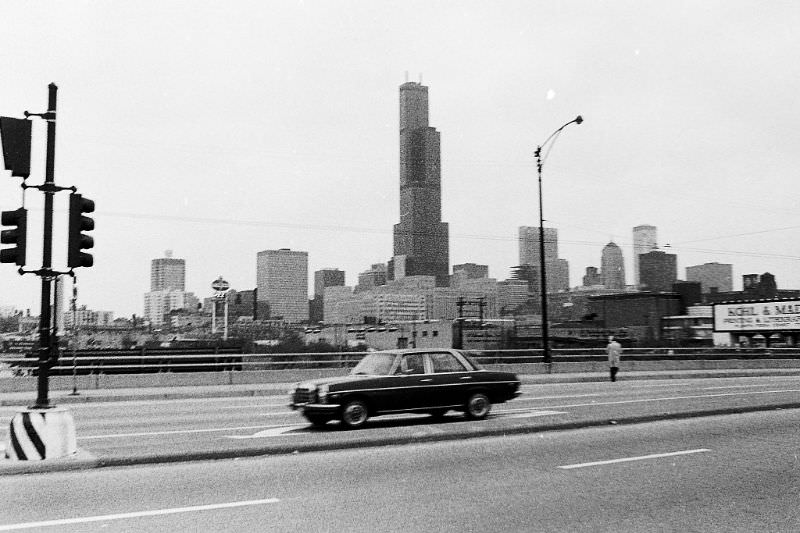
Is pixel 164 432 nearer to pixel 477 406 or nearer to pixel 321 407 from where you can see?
pixel 321 407

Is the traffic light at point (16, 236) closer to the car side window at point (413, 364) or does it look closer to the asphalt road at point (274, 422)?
the asphalt road at point (274, 422)

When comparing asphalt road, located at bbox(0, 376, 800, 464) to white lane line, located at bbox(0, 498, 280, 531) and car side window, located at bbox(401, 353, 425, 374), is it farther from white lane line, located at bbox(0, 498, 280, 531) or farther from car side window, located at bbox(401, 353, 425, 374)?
white lane line, located at bbox(0, 498, 280, 531)

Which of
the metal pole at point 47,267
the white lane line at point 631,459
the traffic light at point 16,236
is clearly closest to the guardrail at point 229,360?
the metal pole at point 47,267

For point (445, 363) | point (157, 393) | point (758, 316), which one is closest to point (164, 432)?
point (445, 363)

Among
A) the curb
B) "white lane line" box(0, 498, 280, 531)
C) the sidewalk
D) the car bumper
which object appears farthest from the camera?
the sidewalk

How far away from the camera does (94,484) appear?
28.4 feet

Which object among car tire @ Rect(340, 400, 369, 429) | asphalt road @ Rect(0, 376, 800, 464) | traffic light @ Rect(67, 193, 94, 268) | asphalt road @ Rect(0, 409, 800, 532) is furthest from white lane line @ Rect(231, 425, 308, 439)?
traffic light @ Rect(67, 193, 94, 268)

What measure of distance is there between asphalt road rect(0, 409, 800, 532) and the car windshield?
2952 mm

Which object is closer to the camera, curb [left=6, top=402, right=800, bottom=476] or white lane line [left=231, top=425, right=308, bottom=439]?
curb [left=6, top=402, right=800, bottom=476]

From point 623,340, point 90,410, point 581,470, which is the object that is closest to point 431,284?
point 623,340

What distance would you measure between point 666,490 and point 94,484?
641 centimetres

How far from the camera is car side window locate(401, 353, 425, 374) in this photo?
14430mm

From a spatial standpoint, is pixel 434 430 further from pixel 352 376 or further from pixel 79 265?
pixel 79 265

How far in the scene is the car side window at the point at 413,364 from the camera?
1443cm
